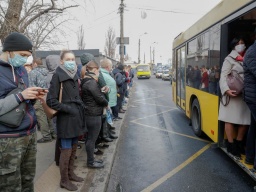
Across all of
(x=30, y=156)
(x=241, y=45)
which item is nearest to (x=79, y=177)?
(x=30, y=156)

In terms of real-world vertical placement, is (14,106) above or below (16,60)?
below

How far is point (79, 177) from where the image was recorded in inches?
147

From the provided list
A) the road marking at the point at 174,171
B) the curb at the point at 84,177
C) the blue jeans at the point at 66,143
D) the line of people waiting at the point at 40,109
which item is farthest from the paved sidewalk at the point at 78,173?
the road marking at the point at 174,171

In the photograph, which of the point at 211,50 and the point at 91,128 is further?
the point at 211,50

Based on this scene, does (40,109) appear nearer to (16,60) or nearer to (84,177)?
(84,177)

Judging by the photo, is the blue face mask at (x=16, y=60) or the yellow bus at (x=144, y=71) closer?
the blue face mask at (x=16, y=60)

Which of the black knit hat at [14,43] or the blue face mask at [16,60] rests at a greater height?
the black knit hat at [14,43]

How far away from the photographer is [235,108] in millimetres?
3961

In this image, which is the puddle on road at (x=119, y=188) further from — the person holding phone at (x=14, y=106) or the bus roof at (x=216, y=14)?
the bus roof at (x=216, y=14)

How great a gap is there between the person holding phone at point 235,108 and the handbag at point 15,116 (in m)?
2.97

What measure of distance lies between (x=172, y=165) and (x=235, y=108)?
1518 millimetres

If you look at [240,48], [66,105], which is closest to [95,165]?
[66,105]

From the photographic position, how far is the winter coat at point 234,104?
392 cm

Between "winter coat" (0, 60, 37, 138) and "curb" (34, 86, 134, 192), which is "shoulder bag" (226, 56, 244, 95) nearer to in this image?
"curb" (34, 86, 134, 192)
